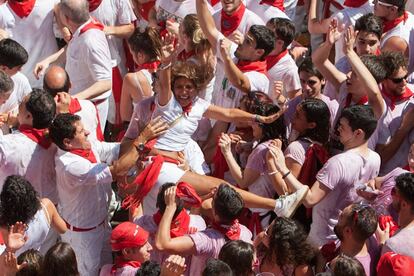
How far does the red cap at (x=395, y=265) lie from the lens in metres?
5.41

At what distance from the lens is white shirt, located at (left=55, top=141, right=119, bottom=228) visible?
6504 millimetres

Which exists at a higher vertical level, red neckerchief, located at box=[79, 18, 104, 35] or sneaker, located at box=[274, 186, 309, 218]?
red neckerchief, located at box=[79, 18, 104, 35]

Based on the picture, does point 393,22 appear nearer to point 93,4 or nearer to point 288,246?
point 93,4

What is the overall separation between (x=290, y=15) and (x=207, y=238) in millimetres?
4636

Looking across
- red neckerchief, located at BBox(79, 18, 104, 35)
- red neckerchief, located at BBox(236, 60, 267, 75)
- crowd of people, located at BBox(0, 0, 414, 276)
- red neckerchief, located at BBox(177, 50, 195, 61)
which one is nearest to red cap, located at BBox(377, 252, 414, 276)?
crowd of people, located at BBox(0, 0, 414, 276)

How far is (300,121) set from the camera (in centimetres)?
692

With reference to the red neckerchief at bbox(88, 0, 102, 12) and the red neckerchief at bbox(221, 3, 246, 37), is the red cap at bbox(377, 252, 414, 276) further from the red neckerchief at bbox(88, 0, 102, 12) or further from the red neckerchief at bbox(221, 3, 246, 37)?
the red neckerchief at bbox(88, 0, 102, 12)

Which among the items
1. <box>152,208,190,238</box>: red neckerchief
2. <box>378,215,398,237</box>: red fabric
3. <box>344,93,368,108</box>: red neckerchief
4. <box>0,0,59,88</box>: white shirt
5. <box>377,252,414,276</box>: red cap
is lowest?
<box>0,0,59,88</box>: white shirt

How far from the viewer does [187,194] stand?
6273 millimetres

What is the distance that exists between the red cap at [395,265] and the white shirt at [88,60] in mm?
3462

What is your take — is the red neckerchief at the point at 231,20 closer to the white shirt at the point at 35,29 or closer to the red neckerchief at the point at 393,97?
the white shirt at the point at 35,29

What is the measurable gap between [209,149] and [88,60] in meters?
1.27

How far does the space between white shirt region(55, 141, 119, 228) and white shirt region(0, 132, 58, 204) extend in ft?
0.38

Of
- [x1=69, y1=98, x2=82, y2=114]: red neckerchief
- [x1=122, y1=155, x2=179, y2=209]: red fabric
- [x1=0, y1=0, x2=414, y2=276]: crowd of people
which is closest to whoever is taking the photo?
[x1=0, y1=0, x2=414, y2=276]: crowd of people
